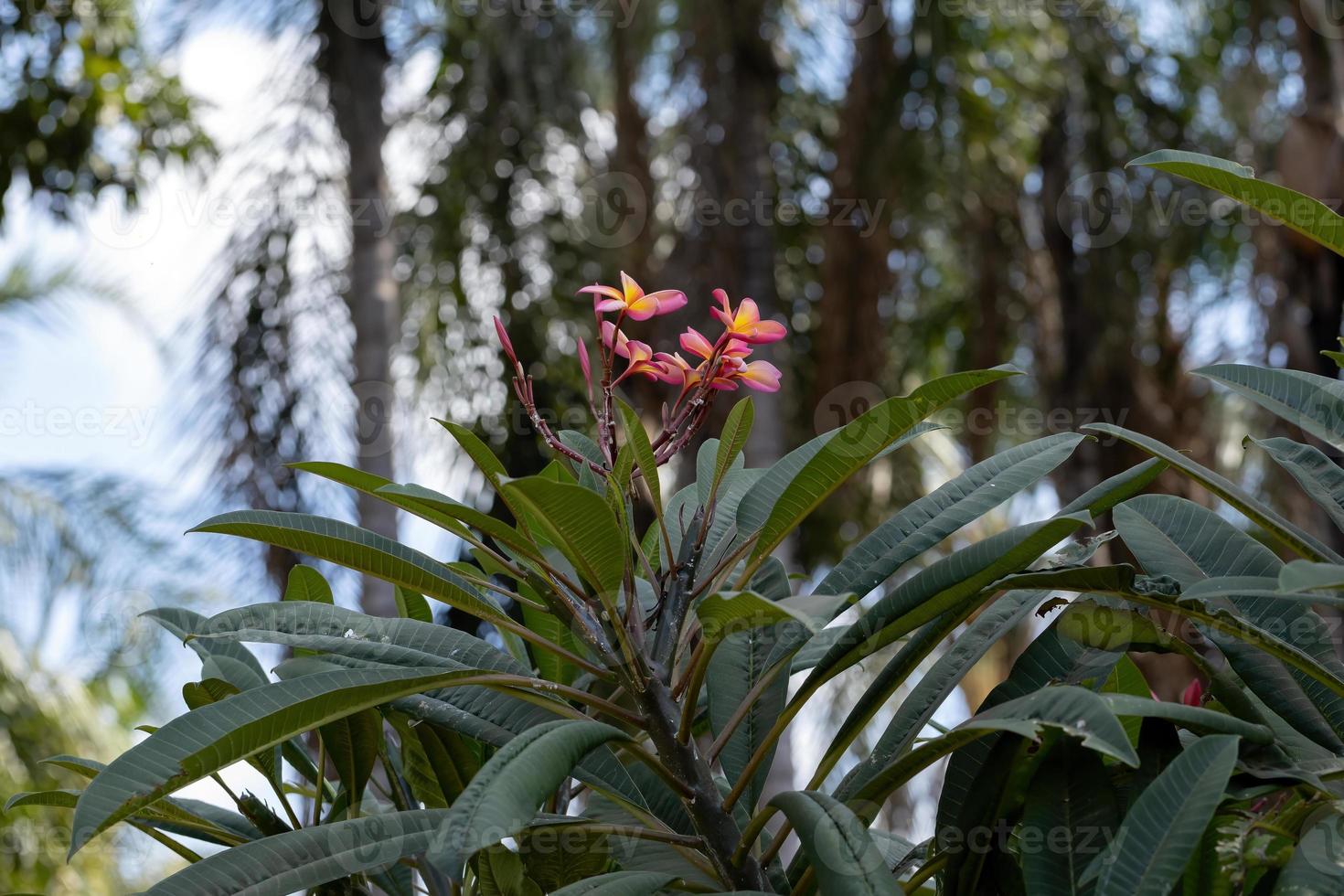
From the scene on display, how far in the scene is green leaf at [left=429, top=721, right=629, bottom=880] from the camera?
22.4 inches

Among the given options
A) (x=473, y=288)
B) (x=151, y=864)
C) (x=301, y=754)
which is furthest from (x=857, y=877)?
(x=151, y=864)

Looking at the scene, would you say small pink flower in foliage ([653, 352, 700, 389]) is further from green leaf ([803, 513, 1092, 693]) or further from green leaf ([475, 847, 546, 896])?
green leaf ([475, 847, 546, 896])

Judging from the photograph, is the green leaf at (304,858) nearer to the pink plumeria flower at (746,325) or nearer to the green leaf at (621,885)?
the green leaf at (621,885)

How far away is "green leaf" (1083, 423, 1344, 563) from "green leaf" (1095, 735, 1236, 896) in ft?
0.56

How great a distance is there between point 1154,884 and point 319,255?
13.7ft

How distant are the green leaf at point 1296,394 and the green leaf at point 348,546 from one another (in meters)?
0.51

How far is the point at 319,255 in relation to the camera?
14.5ft

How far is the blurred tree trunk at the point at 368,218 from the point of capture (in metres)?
3.76

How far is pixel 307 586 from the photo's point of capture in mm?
1039

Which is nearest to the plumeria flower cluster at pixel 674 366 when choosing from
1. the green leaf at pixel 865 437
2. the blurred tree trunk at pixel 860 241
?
the green leaf at pixel 865 437

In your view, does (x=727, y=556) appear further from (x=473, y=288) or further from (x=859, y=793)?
(x=473, y=288)

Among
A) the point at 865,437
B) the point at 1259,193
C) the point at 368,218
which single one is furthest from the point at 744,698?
the point at 368,218

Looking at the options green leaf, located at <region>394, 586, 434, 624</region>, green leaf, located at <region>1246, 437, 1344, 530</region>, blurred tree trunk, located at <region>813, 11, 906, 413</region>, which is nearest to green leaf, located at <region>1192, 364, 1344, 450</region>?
green leaf, located at <region>1246, 437, 1344, 530</region>

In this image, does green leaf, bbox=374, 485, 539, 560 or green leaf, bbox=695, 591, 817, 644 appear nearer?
green leaf, bbox=695, 591, 817, 644
